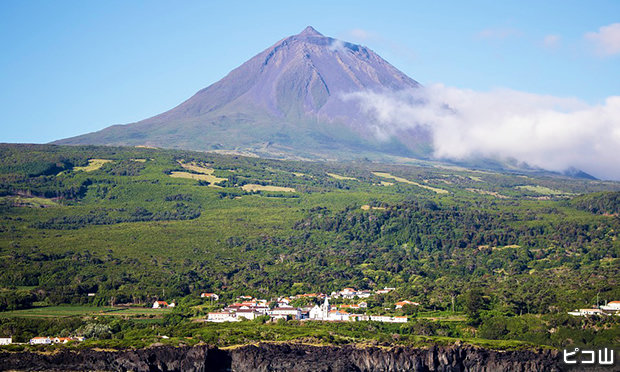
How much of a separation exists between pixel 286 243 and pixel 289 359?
2385 inches

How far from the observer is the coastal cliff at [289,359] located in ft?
217

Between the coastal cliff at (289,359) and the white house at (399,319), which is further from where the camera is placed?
the white house at (399,319)

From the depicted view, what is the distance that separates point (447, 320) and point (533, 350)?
13.9 metres

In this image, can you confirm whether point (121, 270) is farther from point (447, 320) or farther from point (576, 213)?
point (576, 213)

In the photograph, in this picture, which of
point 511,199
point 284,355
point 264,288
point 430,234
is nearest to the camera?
point 284,355

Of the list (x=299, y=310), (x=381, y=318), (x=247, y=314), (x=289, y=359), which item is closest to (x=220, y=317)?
(x=247, y=314)

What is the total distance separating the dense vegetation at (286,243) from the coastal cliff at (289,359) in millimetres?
6135

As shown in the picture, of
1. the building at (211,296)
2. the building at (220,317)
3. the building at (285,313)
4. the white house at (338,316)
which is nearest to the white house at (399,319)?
the white house at (338,316)

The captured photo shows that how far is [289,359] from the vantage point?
68.8 m

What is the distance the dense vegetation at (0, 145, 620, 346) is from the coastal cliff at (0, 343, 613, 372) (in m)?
6.13

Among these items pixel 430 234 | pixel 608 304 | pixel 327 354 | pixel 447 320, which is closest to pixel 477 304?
pixel 447 320

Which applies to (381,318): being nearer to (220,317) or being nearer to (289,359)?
(220,317)

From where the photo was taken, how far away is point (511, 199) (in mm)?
183500

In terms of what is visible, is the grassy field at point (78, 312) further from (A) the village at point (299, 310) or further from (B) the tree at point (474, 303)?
(B) the tree at point (474, 303)
